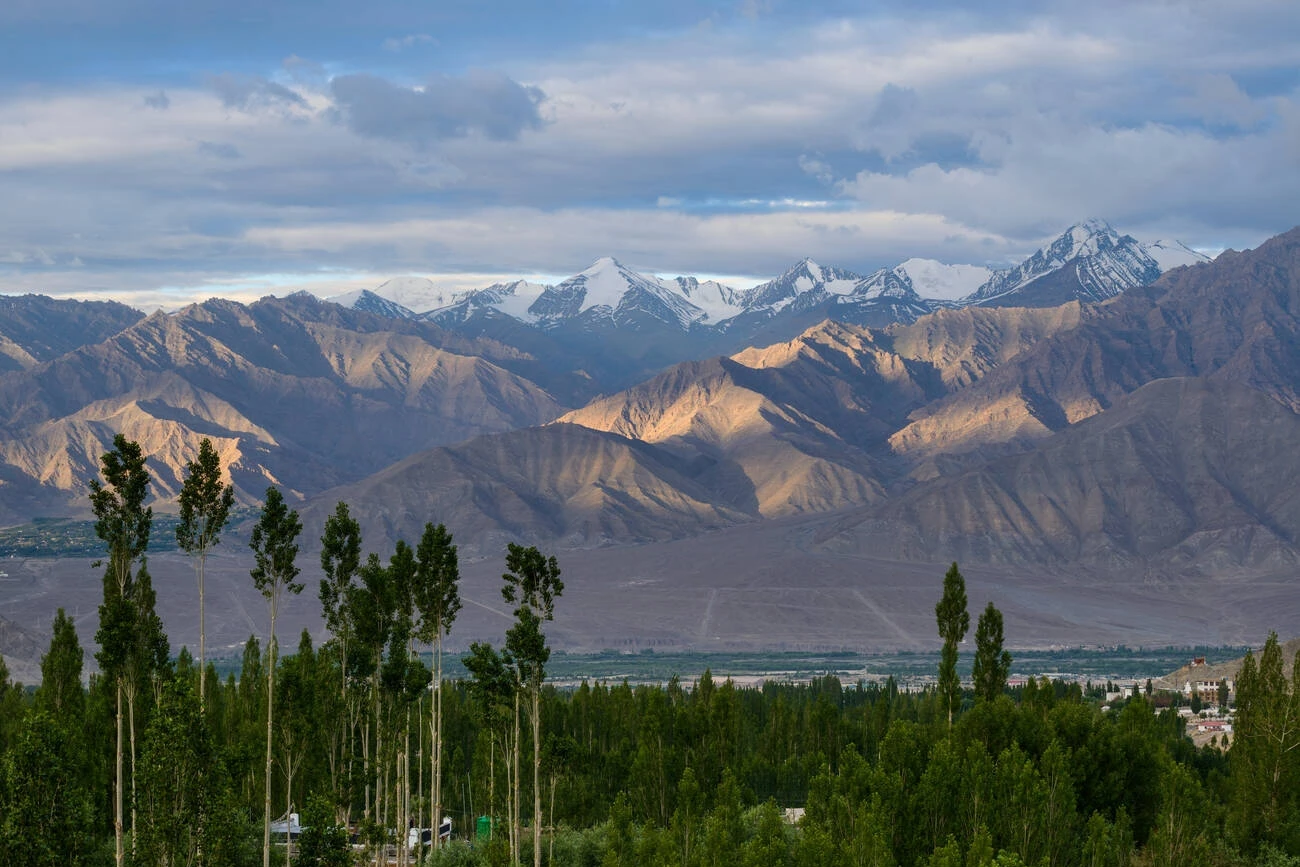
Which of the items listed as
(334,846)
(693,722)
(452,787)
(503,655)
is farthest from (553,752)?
(452,787)

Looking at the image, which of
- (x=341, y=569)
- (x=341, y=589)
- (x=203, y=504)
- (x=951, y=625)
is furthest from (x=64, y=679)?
(x=951, y=625)

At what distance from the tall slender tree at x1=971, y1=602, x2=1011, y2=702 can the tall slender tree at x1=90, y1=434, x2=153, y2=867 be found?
50.9 m

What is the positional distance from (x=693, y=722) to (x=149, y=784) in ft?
145

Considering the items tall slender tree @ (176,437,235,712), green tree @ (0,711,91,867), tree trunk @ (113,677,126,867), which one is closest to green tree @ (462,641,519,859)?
tall slender tree @ (176,437,235,712)

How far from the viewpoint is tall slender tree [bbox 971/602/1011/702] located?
97312mm

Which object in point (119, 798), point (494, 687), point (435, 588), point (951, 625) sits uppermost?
point (435, 588)

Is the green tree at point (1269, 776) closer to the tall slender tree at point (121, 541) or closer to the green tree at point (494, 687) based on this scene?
the green tree at point (494, 687)

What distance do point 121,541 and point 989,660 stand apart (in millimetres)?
53175

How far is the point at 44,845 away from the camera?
5209 cm

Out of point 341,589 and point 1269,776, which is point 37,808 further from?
point 1269,776

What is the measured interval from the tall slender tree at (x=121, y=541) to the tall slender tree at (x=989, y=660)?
5094 centimetres

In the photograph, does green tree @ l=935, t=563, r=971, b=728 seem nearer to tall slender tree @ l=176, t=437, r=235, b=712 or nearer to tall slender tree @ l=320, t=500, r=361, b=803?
tall slender tree @ l=320, t=500, r=361, b=803

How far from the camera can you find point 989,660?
97.7 m

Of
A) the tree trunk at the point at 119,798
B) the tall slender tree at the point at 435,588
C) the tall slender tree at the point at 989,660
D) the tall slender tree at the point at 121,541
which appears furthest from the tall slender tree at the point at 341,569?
the tall slender tree at the point at 989,660
